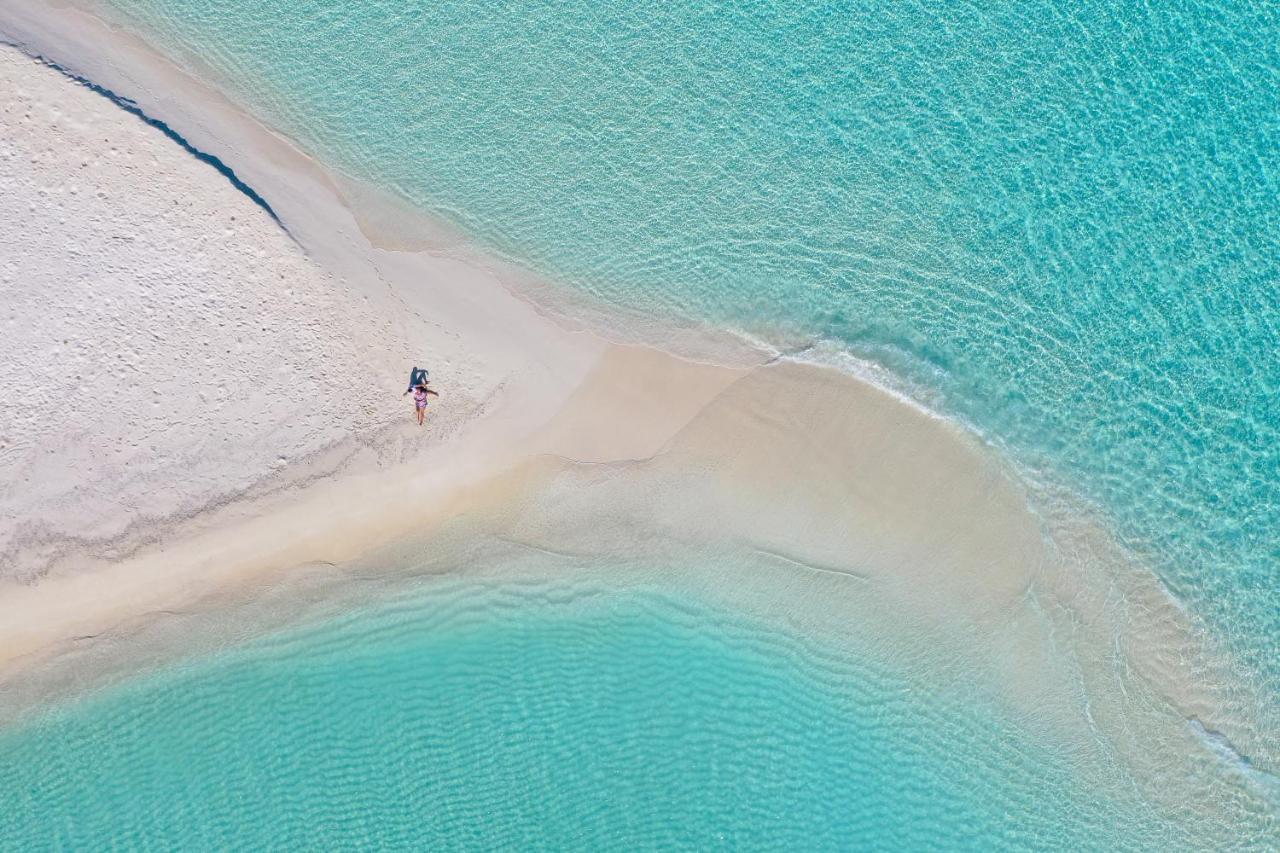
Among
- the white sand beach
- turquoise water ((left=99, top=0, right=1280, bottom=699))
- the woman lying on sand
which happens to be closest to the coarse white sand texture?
the white sand beach

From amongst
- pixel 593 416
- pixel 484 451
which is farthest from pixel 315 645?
pixel 593 416

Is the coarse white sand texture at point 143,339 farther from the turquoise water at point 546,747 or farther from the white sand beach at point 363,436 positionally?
the turquoise water at point 546,747

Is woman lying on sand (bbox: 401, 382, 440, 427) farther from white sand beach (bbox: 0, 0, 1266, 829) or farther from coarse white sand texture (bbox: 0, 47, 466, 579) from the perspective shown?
coarse white sand texture (bbox: 0, 47, 466, 579)

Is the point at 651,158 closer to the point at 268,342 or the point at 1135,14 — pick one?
the point at 268,342

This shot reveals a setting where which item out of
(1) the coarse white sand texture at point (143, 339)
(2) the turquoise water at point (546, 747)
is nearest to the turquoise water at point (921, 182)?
(1) the coarse white sand texture at point (143, 339)

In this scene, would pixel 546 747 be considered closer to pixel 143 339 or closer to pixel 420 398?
pixel 420 398
